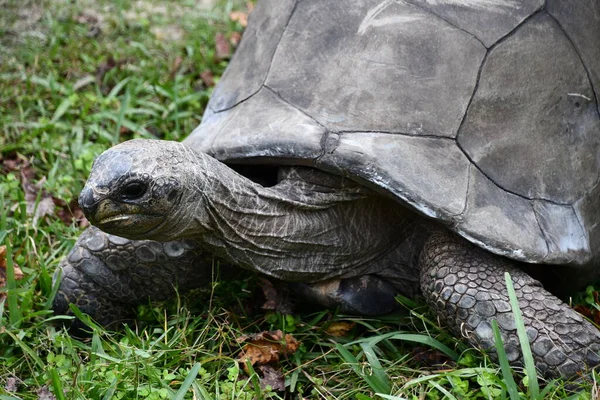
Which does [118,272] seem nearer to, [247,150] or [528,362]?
[247,150]

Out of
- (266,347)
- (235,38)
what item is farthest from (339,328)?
(235,38)

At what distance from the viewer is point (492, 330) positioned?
3355 millimetres

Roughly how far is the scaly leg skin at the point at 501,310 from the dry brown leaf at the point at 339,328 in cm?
42

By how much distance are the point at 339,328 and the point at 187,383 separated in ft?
3.00

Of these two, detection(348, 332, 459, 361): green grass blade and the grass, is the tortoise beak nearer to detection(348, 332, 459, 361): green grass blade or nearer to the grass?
the grass

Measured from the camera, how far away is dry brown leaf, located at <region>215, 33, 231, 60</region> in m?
5.90

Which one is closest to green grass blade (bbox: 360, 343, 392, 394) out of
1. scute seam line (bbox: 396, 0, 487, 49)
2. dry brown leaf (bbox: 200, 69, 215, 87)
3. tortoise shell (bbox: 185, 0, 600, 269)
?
tortoise shell (bbox: 185, 0, 600, 269)

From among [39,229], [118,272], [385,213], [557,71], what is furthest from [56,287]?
[557,71]

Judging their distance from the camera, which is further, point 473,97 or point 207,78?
point 207,78

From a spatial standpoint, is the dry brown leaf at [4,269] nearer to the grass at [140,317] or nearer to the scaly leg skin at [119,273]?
the grass at [140,317]

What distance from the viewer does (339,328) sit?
3828 mm

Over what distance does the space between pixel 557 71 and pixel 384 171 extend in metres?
0.96

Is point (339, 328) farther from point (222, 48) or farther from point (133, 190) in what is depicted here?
point (222, 48)

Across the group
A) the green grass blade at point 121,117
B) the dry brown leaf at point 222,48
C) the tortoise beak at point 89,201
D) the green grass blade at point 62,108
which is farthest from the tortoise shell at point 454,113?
the dry brown leaf at point 222,48
